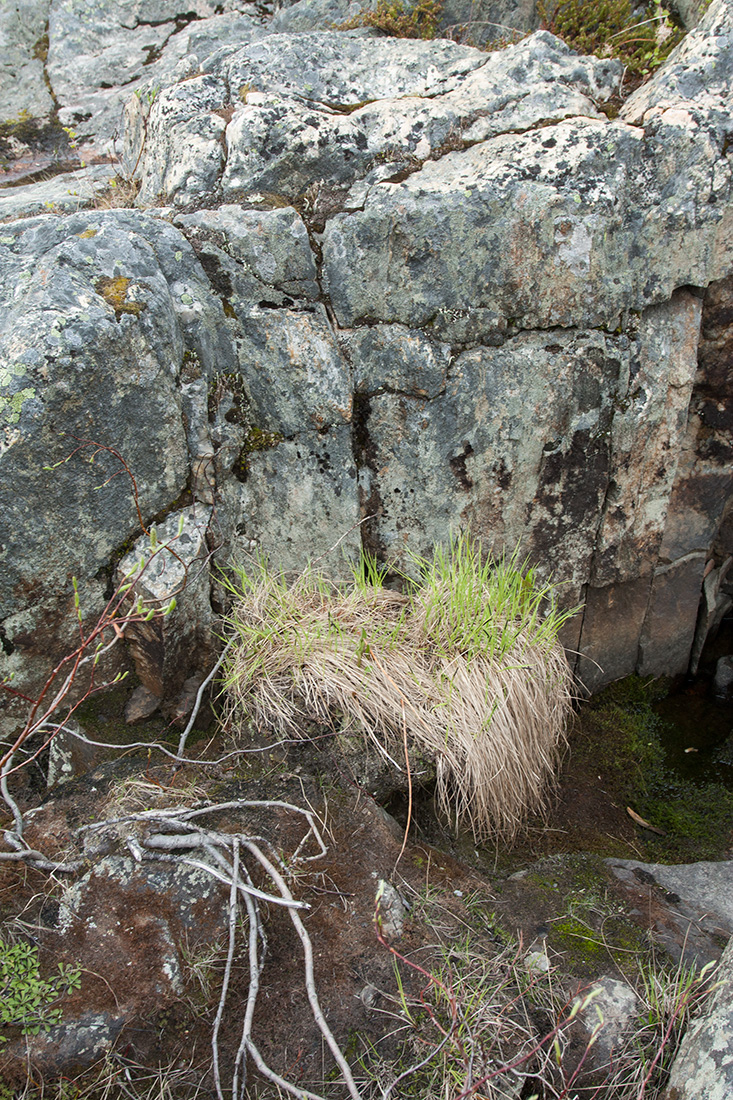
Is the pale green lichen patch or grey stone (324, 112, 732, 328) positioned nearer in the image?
the pale green lichen patch

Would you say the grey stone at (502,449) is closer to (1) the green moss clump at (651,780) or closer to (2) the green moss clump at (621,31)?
(1) the green moss clump at (651,780)

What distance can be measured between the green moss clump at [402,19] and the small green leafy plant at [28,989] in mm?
4186

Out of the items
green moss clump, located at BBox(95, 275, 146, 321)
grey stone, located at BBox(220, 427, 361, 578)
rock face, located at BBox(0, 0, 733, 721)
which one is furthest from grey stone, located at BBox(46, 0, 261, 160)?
grey stone, located at BBox(220, 427, 361, 578)

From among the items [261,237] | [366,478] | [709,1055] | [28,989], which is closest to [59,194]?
[261,237]

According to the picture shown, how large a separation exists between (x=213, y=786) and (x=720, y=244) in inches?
120

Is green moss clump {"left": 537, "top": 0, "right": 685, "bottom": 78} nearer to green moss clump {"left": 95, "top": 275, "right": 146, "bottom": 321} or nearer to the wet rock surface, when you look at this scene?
the wet rock surface

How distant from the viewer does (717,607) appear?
158 inches

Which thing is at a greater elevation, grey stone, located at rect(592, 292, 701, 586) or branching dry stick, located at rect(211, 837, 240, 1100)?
grey stone, located at rect(592, 292, 701, 586)

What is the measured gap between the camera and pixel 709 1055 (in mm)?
1681

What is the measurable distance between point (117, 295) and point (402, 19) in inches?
90.0

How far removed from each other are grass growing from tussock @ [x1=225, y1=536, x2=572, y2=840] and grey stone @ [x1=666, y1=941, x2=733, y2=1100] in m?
1.03

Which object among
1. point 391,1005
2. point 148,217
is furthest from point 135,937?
point 148,217

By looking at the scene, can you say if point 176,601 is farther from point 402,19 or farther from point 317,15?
point 317,15

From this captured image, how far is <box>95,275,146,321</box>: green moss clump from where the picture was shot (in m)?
2.49
